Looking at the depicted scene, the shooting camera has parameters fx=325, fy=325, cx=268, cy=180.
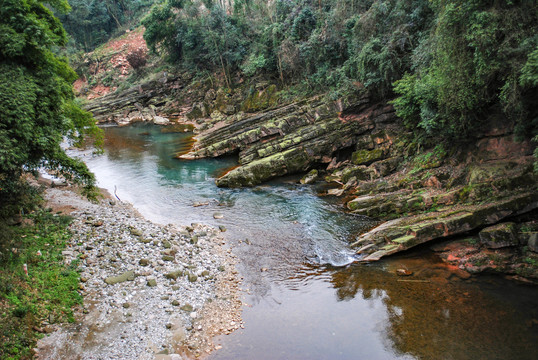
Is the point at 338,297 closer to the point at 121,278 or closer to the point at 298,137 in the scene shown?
the point at 121,278

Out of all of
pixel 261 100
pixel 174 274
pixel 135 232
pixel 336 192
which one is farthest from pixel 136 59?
pixel 174 274

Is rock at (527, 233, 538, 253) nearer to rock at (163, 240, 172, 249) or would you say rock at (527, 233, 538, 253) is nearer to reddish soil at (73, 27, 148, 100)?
rock at (163, 240, 172, 249)

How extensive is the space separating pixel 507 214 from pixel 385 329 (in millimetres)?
7238

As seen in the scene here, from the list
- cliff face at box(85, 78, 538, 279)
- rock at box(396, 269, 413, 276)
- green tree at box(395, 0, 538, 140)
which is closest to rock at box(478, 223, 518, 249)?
cliff face at box(85, 78, 538, 279)

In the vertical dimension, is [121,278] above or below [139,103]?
below

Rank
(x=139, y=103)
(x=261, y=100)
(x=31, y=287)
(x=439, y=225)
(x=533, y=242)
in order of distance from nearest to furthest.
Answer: (x=31, y=287) → (x=533, y=242) → (x=439, y=225) → (x=261, y=100) → (x=139, y=103)

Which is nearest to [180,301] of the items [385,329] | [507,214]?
[385,329]

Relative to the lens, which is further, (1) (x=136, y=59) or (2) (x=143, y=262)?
A: (1) (x=136, y=59)

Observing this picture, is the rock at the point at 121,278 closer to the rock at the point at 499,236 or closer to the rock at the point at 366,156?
the rock at the point at 499,236

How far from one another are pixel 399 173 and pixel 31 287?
18017mm

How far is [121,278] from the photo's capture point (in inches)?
436

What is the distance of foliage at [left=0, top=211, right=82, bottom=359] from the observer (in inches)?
309

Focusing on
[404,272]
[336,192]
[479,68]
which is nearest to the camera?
[404,272]

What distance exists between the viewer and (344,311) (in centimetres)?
1100
